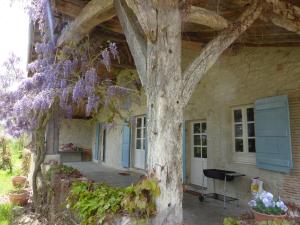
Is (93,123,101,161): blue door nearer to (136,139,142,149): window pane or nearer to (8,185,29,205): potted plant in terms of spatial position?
(136,139,142,149): window pane

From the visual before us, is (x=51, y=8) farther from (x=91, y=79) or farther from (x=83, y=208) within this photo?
(x=83, y=208)

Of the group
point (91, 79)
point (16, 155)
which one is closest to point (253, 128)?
point (91, 79)

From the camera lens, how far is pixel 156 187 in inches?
93.0

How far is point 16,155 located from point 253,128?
1188 centimetres

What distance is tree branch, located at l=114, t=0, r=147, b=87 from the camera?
2689mm

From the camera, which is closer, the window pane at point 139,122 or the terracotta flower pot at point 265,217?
the terracotta flower pot at point 265,217

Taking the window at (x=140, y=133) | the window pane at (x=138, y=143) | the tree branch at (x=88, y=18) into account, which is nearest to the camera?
the tree branch at (x=88, y=18)

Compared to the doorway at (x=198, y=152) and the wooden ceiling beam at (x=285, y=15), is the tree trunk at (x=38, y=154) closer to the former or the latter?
the doorway at (x=198, y=152)

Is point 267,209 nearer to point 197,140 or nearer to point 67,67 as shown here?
point 67,67

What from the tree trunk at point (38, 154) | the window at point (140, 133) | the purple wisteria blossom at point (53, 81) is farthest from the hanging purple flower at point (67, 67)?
the window at point (140, 133)

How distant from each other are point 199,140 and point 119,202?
3.80 meters

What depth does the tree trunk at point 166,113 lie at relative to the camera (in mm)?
2412

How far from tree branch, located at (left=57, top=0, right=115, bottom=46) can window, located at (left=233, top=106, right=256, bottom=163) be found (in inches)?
122

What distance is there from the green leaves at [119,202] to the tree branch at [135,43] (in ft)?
3.35
